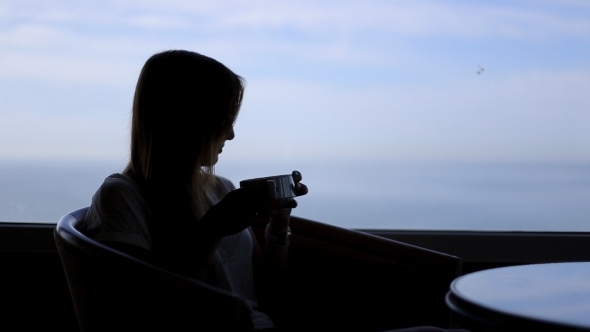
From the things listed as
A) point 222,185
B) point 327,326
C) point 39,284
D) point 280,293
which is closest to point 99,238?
point 222,185

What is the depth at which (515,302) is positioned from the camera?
3.42 ft

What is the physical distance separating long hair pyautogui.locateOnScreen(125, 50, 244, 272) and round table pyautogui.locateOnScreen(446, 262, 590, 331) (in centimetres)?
63

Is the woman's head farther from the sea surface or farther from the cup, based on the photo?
the sea surface

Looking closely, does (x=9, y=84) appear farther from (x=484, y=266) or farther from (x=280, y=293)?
(x=484, y=266)

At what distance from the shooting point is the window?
2.37m

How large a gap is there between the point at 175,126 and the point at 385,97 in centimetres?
120

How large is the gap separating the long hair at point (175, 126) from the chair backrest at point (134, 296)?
0.71 ft

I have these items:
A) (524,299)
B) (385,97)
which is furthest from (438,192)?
(524,299)

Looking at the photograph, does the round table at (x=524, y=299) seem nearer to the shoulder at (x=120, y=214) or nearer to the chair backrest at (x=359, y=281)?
the chair backrest at (x=359, y=281)

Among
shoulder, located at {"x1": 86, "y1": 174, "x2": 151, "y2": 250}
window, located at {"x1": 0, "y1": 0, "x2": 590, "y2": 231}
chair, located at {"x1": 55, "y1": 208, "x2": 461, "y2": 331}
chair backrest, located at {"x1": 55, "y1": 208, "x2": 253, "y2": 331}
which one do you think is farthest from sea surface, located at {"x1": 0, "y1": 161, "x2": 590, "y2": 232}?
chair backrest, located at {"x1": 55, "y1": 208, "x2": 253, "y2": 331}

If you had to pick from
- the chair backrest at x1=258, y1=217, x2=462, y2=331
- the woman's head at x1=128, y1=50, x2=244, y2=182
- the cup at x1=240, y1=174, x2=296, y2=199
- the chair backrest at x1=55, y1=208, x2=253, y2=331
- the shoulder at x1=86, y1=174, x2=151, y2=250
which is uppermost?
the woman's head at x1=128, y1=50, x2=244, y2=182

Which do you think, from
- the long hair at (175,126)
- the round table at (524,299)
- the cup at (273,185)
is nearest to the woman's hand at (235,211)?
the cup at (273,185)

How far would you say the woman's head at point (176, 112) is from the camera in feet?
4.55

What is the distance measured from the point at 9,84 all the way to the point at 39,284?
2.73ft
